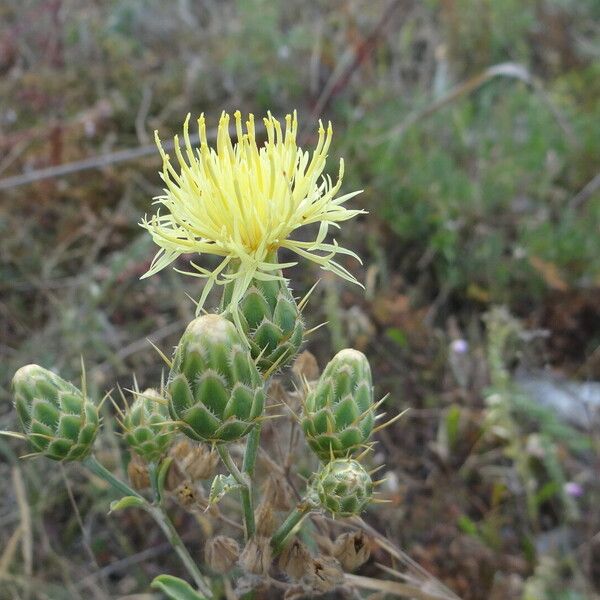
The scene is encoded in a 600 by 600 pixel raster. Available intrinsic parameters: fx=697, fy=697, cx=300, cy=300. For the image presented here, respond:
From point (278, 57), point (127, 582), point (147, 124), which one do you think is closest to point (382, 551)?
point (127, 582)

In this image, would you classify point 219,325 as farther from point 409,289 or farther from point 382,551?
point 409,289

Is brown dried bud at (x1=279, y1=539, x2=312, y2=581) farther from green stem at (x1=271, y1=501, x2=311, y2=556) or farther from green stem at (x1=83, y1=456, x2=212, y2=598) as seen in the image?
green stem at (x1=83, y1=456, x2=212, y2=598)

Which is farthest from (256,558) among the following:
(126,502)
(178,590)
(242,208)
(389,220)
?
(389,220)

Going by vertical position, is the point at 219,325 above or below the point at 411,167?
above

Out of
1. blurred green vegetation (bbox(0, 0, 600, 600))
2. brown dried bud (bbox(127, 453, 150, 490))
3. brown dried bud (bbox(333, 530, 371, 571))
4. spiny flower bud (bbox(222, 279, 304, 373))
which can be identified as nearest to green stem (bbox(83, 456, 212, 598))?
brown dried bud (bbox(127, 453, 150, 490))

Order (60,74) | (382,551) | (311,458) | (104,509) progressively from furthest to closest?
(60,74) → (104,509) → (311,458) → (382,551)

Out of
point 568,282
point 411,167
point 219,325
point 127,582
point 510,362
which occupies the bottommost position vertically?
point 127,582
